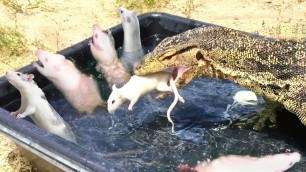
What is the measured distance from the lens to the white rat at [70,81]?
376 centimetres

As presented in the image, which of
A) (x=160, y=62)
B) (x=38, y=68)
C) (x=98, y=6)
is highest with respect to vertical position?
(x=160, y=62)

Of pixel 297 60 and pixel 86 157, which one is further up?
pixel 297 60

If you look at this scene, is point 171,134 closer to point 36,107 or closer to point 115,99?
point 115,99

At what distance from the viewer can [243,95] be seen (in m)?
3.95

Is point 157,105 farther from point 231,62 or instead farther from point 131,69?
point 231,62

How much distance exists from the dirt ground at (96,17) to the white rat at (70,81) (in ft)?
4.49

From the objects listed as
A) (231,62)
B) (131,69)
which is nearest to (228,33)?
(231,62)

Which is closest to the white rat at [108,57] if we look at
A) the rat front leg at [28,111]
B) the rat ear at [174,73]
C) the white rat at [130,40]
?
the white rat at [130,40]

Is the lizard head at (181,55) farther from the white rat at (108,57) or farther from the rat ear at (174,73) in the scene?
the white rat at (108,57)

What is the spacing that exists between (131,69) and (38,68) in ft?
2.81

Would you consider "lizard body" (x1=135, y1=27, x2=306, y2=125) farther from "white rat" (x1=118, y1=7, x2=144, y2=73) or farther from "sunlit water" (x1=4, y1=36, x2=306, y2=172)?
"white rat" (x1=118, y1=7, x2=144, y2=73)

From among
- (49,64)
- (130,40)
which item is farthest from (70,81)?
(130,40)

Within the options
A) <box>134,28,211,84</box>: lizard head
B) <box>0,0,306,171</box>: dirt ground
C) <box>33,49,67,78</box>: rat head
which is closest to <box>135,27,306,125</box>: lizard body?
<box>134,28,211,84</box>: lizard head

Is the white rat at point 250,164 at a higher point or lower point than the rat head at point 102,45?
lower
